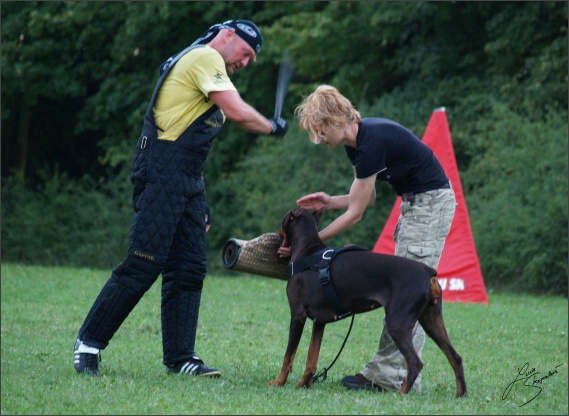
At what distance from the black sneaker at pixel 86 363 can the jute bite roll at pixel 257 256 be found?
1065mm

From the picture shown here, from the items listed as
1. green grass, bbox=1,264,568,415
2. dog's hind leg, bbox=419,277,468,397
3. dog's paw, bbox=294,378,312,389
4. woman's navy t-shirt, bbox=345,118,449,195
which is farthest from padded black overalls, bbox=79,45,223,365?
dog's hind leg, bbox=419,277,468,397

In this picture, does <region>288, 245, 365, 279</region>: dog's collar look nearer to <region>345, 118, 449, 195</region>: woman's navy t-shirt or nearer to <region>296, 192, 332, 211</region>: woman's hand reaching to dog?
<region>296, 192, 332, 211</region>: woman's hand reaching to dog

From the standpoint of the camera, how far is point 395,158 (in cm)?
534

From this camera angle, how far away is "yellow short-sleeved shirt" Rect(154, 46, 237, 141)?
542cm

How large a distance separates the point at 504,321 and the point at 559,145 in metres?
5.30

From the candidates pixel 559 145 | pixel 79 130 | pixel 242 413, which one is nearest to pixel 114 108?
pixel 79 130

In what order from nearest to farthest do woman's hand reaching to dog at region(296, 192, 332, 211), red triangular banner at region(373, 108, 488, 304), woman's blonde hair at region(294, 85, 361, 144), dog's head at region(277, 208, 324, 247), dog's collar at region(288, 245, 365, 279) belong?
woman's blonde hair at region(294, 85, 361, 144) → dog's collar at region(288, 245, 365, 279) → dog's head at region(277, 208, 324, 247) → woman's hand reaching to dog at region(296, 192, 332, 211) → red triangular banner at region(373, 108, 488, 304)

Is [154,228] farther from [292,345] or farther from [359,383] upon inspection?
[359,383]

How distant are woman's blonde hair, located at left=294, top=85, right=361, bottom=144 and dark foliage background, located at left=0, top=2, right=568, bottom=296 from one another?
346 inches

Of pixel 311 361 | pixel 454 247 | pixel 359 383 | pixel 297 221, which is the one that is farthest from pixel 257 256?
pixel 454 247

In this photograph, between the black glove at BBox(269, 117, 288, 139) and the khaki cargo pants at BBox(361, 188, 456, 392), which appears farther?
the khaki cargo pants at BBox(361, 188, 456, 392)

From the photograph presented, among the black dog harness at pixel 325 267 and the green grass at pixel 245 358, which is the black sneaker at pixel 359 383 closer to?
the green grass at pixel 245 358

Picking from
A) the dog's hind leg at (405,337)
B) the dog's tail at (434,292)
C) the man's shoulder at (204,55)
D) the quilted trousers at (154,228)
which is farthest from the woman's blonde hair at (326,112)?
the dog's hind leg at (405,337)

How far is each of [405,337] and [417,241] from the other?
29.0 inches
